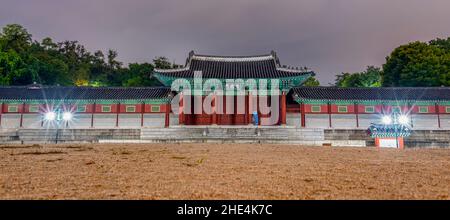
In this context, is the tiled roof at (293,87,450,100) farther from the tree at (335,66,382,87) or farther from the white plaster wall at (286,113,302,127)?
the tree at (335,66,382,87)

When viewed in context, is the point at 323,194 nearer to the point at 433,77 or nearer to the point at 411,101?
the point at 411,101

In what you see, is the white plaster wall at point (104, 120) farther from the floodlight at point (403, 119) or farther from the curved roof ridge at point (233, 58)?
the floodlight at point (403, 119)

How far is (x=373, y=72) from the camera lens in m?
54.1

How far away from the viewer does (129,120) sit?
24.2 meters

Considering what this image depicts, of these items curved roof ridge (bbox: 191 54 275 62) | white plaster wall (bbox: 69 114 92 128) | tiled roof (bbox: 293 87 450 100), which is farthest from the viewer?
curved roof ridge (bbox: 191 54 275 62)

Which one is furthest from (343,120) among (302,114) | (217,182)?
(217,182)

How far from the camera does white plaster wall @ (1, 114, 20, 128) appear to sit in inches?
933

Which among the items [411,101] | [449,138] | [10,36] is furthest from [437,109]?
[10,36]

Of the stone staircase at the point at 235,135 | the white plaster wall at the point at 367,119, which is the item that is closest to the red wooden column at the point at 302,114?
the stone staircase at the point at 235,135

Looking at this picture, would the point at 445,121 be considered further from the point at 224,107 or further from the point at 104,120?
the point at 104,120

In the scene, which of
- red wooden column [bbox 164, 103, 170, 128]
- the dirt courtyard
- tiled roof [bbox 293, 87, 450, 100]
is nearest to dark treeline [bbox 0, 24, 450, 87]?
tiled roof [bbox 293, 87, 450, 100]

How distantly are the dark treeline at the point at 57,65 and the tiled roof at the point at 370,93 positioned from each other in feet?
89.7

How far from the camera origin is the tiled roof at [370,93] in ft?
78.7

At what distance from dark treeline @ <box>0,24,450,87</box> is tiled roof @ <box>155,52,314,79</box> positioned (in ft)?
75.4
